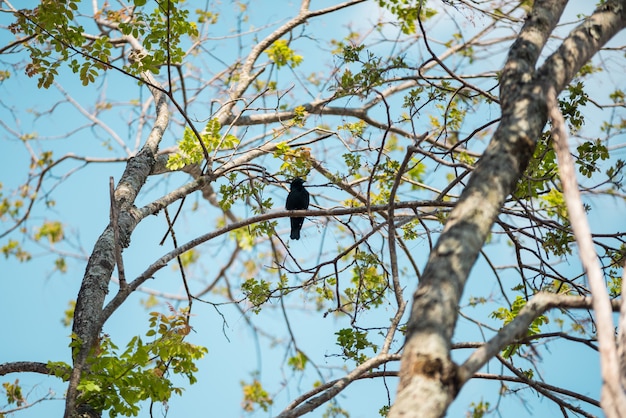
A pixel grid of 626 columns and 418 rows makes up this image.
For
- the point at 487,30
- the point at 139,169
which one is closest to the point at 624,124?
the point at 487,30

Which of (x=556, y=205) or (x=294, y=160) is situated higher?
(x=294, y=160)

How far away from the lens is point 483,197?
2.48 meters

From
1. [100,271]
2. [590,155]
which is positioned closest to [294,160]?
[100,271]

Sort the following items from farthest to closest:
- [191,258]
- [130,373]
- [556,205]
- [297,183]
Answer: [191,258] → [297,183] → [556,205] → [130,373]

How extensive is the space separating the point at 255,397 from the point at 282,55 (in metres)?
4.71

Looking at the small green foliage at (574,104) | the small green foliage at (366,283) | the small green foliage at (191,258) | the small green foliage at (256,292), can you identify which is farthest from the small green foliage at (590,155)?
the small green foliage at (191,258)

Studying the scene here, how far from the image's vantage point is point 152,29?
5.04 metres

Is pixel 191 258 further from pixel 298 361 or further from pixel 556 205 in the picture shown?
pixel 556 205

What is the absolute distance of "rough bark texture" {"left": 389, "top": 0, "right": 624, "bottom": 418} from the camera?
2.12 meters

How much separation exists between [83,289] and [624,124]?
19.4 feet

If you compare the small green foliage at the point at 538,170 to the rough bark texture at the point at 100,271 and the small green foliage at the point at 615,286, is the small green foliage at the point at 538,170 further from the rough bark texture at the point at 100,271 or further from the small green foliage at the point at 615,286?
the rough bark texture at the point at 100,271

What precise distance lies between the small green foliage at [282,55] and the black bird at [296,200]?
124 cm

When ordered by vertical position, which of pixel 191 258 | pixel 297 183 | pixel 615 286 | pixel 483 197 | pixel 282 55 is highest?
pixel 191 258

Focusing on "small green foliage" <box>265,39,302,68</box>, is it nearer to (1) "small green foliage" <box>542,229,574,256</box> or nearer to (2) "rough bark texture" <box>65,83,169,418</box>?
(2) "rough bark texture" <box>65,83,169,418</box>
